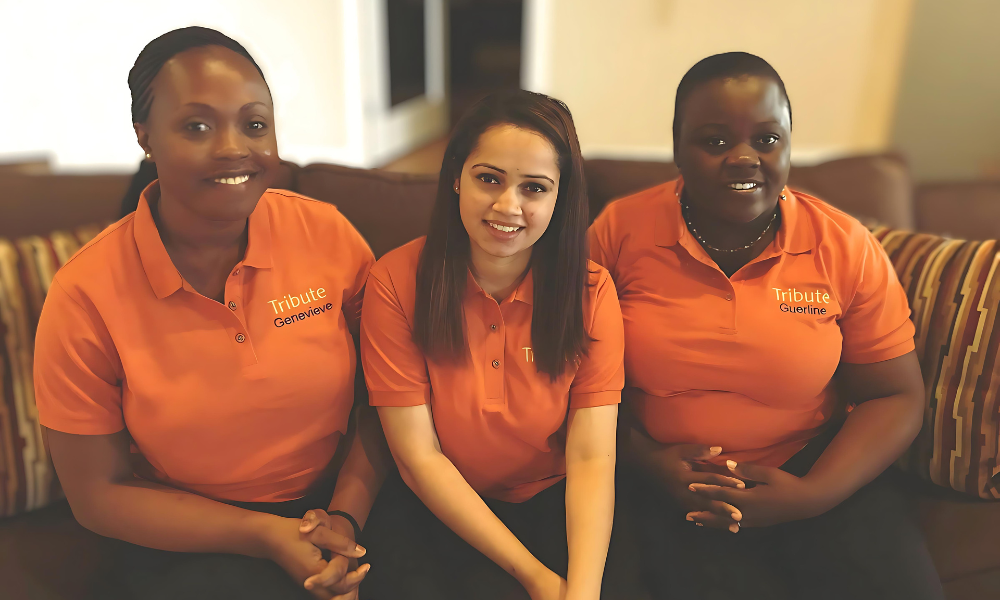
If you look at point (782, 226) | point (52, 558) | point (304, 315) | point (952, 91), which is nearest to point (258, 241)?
point (304, 315)

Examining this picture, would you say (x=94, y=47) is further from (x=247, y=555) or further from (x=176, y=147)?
(x=247, y=555)

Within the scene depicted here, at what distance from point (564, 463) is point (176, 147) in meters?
0.81

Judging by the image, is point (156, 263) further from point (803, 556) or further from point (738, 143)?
point (803, 556)

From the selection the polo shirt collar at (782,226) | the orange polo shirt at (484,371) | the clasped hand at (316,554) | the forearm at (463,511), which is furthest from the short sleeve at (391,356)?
the polo shirt collar at (782,226)

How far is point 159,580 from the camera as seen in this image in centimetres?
101

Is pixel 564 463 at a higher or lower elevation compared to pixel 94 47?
lower

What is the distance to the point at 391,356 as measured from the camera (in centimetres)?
108

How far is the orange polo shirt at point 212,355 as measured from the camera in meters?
0.95

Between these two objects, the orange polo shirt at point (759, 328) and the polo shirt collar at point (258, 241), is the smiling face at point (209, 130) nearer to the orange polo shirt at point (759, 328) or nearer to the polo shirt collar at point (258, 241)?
the polo shirt collar at point (258, 241)

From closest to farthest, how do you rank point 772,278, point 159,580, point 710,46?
point 159,580 → point 772,278 → point 710,46

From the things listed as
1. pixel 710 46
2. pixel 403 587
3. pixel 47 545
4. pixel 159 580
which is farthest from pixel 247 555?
pixel 710 46

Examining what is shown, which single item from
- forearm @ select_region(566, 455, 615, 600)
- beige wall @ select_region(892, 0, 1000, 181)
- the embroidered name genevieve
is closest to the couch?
the embroidered name genevieve

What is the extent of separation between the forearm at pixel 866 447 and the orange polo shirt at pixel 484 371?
395 mm

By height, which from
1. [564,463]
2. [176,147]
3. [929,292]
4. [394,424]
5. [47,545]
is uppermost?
[176,147]
